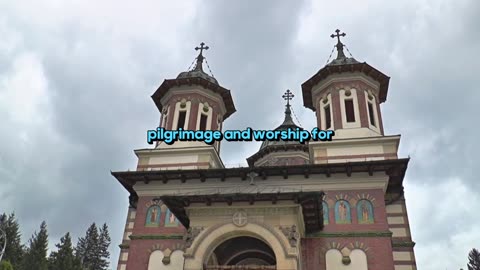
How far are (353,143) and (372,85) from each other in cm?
527

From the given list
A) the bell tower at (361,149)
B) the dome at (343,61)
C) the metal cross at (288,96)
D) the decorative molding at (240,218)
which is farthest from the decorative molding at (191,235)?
the metal cross at (288,96)

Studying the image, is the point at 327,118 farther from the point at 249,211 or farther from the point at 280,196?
the point at 249,211

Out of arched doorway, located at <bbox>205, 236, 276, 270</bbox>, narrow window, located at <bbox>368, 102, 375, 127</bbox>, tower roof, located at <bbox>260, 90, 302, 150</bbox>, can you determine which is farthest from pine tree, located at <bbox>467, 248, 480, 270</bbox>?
arched doorway, located at <bbox>205, 236, 276, 270</bbox>

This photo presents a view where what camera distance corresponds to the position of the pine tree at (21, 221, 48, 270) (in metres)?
49.0

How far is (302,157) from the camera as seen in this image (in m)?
31.6

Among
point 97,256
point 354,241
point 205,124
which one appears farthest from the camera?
point 97,256

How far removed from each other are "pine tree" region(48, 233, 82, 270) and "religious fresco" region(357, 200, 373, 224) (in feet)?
143

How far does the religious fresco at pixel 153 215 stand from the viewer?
22.2m

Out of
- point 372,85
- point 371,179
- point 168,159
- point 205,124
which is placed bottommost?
point 371,179

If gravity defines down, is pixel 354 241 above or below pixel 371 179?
below

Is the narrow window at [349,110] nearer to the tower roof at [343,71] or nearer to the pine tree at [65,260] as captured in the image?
the tower roof at [343,71]

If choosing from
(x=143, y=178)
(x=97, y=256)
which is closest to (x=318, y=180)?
(x=143, y=178)

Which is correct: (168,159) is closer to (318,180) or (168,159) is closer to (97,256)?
(318,180)

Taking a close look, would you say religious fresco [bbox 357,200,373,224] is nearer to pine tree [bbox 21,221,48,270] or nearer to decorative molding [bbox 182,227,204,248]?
decorative molding [bbox 182,227,204,248]
